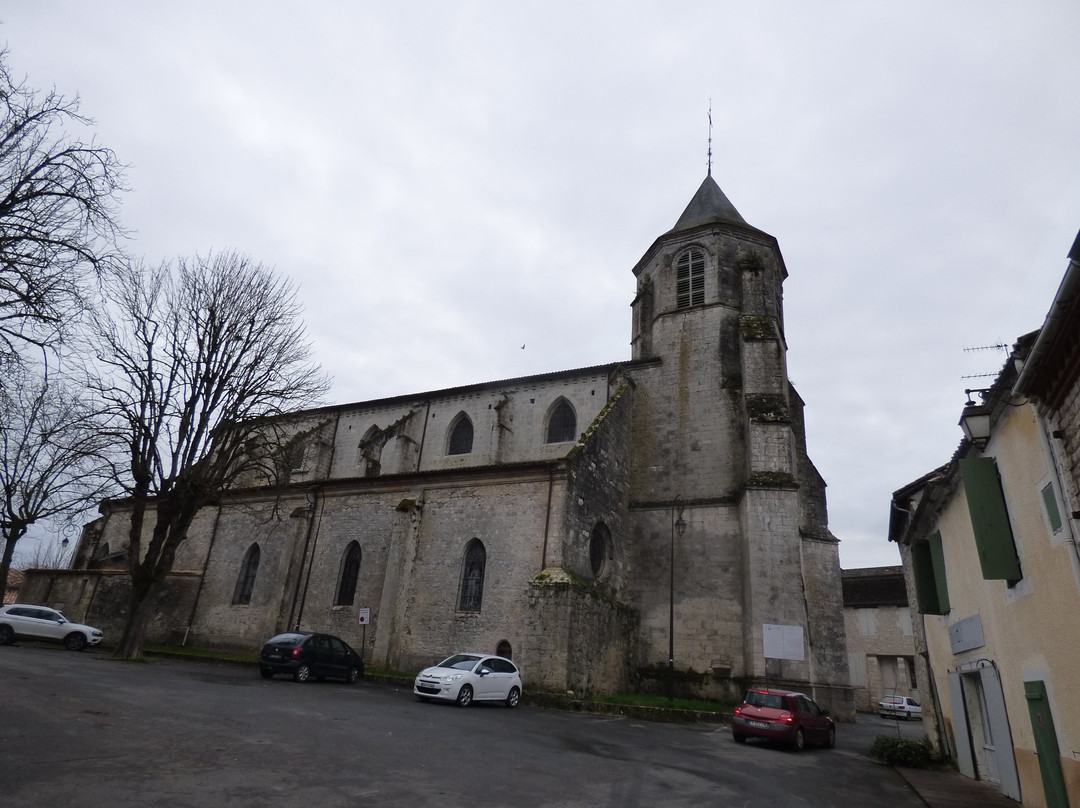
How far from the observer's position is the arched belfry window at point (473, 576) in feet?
64.0

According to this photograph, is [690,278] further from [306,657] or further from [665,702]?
[306,657]

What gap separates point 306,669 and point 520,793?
11.5 meters

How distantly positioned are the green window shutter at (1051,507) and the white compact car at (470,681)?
11.8 m

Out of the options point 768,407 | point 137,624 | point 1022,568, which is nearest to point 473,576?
point 137,624

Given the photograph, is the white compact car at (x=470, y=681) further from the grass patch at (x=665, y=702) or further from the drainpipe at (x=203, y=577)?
the drainpipe at (x=203, y=577)

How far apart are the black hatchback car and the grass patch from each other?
22.6ft

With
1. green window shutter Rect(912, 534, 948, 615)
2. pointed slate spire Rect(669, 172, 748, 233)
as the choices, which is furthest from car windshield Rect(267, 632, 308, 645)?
pointed slate spire Rect(669, 172, 748, 233)

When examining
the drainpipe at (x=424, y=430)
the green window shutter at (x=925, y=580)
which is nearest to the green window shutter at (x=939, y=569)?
the green window shutter at (x=925, y=580)

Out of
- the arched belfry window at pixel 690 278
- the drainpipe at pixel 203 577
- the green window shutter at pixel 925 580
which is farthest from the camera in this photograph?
the arched belfry window at pixel 690 278

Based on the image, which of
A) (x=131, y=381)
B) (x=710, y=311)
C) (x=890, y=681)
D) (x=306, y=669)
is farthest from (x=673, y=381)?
(x=890, y=681)

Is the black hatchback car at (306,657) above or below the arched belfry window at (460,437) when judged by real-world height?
below

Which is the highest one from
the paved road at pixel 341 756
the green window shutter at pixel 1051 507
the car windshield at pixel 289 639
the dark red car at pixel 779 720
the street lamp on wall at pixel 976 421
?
the street lamp on wall at pixel 976 421

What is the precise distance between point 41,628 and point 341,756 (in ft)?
61.9

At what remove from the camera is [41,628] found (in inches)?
794
